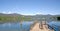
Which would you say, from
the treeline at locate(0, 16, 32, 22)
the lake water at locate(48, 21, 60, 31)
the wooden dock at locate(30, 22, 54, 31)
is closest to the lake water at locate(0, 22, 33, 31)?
the treeline at locate(0, 16, 32, 22)

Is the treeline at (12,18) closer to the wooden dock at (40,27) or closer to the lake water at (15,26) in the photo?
the lake water at (15,26)

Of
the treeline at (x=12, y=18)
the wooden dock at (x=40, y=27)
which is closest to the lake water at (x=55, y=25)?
the wooden dock at (x=40, y=27)

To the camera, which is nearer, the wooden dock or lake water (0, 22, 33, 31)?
the wooden dock

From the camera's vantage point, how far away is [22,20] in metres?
3.87

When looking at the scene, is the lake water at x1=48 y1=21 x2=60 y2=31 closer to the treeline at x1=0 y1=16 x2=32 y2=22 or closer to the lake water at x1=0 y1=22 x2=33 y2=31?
the lake water at x1=0 y1=22 x2=33 y2=31

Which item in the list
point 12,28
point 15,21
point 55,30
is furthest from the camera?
point 12,28

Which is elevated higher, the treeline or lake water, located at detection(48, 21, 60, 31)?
the treeline

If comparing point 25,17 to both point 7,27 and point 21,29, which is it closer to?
point 21,29

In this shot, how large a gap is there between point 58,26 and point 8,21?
1.64 m

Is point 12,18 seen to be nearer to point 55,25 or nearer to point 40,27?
point 40,27

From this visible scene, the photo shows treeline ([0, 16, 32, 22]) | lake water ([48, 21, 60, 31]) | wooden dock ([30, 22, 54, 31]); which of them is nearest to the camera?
wooden dock ([30, 22, 54, 31])

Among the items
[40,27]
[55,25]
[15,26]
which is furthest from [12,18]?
[55,25]

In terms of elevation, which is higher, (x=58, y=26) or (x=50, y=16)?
(x=50, y=16)

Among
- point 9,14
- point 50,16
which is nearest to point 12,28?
point 9,14
